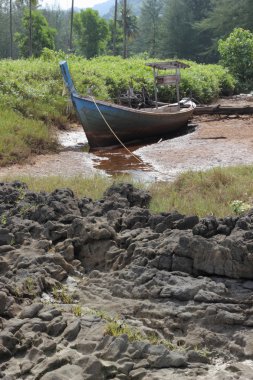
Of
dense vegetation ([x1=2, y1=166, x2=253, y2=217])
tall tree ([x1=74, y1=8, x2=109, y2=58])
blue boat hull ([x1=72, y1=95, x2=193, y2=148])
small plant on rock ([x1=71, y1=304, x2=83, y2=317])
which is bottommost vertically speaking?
small plant on rock ([x1=71, y1=304, x2=83, y2=317])

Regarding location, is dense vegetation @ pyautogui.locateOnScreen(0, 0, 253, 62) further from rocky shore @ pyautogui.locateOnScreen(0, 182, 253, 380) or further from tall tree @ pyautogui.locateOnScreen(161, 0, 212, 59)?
rocky shore @ pyautogui.locateOnScreen(0, 182, 253, 380)

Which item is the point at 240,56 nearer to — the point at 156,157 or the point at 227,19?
the point at 227,19

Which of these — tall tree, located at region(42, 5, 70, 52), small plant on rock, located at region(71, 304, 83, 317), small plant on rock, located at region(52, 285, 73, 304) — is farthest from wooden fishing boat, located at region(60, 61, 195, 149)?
tall tree, located at region(42, 5, 70, 52)

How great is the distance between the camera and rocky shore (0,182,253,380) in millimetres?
5223

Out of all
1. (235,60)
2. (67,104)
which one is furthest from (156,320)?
(235,60)

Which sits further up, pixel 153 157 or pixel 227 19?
pixel 227 19

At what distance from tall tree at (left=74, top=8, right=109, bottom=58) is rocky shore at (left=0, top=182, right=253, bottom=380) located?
54.1 meters

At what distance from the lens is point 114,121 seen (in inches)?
704

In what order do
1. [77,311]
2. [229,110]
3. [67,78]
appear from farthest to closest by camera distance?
[229,110] → [67,78] → [77,311]

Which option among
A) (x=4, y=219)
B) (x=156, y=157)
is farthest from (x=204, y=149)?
(x=4, y=219)

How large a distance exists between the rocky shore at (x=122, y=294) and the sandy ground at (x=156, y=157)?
217 inches

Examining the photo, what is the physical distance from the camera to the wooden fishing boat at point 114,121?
1738cm

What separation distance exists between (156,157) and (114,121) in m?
2.04

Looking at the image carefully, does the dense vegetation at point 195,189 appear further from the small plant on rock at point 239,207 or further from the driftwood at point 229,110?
the driftwood at point 229,110
